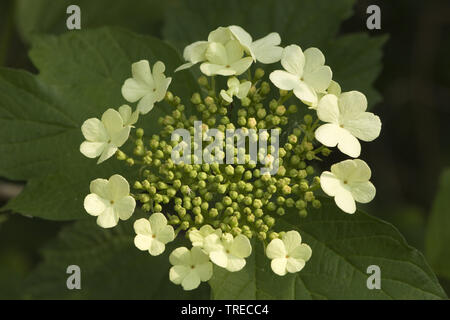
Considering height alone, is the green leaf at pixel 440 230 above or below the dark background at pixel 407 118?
below

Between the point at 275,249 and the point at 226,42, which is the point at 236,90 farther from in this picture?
the point at 275,249

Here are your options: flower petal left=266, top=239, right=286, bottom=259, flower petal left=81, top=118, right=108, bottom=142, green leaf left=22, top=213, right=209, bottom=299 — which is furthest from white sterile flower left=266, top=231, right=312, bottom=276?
green leaf left=22, top=213, right=209, bottom=299

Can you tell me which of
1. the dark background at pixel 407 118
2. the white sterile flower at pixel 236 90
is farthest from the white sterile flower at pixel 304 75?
the dark background at pixel 407 118

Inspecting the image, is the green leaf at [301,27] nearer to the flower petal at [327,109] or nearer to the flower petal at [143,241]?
the flower petal at [327,109]

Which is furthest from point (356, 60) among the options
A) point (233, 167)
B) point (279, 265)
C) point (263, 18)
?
point (279, 265)

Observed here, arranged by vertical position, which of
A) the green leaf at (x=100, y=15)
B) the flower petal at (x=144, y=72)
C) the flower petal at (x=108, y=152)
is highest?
the green leaf at (x=100, y=15)

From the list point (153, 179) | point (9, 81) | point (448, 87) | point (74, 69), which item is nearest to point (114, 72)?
point (74, 69)

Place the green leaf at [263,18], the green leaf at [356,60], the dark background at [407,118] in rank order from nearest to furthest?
the green leaf at [356,60] < the green leaf at [263,18] < the dark background at [407,118]

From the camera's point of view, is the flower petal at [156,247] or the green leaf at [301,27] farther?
the green leaf at [301,27]
